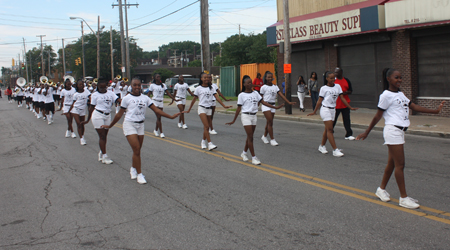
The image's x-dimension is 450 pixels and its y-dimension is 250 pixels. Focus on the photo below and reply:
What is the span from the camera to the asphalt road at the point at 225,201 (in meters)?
4.66

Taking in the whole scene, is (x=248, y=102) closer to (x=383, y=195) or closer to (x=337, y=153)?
(x=337, y=153)

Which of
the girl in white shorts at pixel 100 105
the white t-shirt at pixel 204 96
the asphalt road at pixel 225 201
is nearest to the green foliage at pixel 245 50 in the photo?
the white t-shirt at pixel 204 96

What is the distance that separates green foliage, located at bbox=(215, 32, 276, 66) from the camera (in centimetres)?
5625

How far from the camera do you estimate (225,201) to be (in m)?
6.07

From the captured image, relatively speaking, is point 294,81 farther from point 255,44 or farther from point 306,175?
point 255,44

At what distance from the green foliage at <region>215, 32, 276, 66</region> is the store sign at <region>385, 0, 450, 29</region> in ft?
131

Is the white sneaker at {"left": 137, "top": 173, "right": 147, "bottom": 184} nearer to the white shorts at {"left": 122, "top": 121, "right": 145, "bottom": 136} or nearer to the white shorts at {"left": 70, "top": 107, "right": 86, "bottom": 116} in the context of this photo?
the white shorts at {"left": 122, "top": 121, "right": 145, "bottom": 136}

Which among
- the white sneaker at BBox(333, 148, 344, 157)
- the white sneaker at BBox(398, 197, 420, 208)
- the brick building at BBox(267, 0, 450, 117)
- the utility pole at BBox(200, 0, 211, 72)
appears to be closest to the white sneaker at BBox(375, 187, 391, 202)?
the white sneaker at BBox(398, 197, 420, 208)

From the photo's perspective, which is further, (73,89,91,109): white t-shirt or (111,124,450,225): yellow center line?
(73,89,91,109): white t-shirt

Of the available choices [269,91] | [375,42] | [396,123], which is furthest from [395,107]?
[375,42]

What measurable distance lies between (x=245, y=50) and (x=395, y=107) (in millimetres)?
54296

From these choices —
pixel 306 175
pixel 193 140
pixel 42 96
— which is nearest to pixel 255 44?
pixel 42 96

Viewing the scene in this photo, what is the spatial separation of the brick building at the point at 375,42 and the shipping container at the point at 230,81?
14.3 m

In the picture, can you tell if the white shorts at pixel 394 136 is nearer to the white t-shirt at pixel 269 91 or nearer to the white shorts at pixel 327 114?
the white shorts at pixel 327 114
